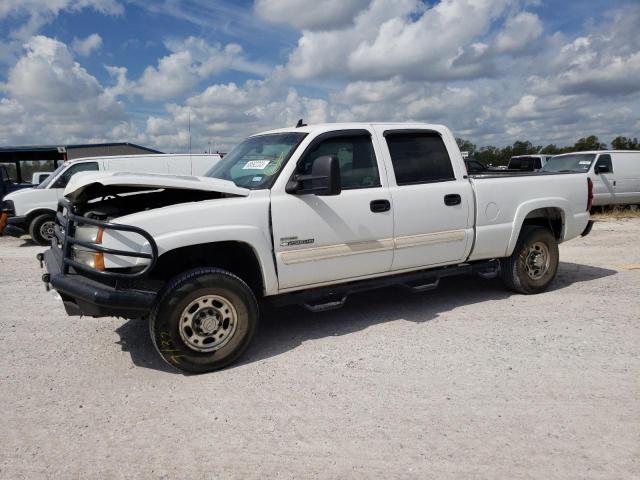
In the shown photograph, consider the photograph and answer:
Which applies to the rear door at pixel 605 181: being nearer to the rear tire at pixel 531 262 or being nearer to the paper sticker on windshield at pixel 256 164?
the rear tire at pixel 531 262

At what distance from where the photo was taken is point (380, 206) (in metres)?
4.73

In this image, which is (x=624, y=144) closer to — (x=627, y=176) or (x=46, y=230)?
(x=627, y=176)

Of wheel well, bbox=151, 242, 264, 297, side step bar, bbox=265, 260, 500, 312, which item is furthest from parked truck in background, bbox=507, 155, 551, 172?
wheel well, bbox=151, 242, 264, 297

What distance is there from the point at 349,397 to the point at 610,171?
44.8ft

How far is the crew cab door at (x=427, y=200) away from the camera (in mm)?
4910

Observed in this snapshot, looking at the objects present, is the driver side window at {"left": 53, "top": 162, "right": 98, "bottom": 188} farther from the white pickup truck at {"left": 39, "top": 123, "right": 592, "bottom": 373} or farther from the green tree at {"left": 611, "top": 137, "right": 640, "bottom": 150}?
the green tree at {"left": 611, "top": 137, "right": 640, "bottom": 150}

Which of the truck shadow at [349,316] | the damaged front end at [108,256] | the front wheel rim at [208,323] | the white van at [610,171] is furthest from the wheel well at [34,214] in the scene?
the white van at [610,171]

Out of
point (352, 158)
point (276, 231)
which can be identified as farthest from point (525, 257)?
point (276, 231)

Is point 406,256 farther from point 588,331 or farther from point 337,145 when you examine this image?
point 588,331

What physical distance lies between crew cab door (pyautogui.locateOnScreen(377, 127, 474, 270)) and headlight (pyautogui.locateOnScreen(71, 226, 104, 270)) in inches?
102

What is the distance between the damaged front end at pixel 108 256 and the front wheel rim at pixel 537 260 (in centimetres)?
367

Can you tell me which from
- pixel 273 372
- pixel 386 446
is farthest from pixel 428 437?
pixel 273 372

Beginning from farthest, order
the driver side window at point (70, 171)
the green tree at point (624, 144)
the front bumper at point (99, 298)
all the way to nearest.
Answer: the green tree at point (624, 144) → the driver side window at point (70, 171) → the front bumper at point (99, 298)

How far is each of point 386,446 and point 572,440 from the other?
1084 mm
